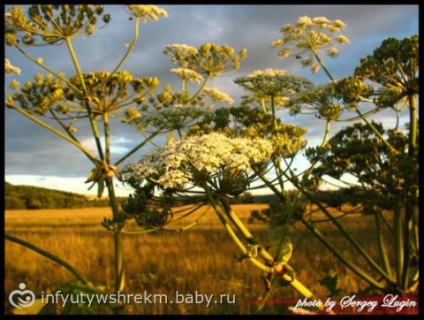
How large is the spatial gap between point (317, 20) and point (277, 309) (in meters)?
5.41

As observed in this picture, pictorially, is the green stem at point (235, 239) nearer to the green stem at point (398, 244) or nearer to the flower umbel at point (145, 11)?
the green stem at point (398, 244)

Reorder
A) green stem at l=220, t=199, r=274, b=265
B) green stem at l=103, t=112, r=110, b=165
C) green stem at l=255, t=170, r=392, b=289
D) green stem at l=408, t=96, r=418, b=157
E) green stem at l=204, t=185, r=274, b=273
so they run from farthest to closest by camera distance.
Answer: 1. green stem at l=103, t=112, r=110, b=165
2. green stem at l=408, t=96, r=418, b=157
3. green stem at l=255, t=170, r=392, b=289
4. green stem at l=220, t=199, r=274, b=265
5. green stem at l=204, t=185, r=274, b=273

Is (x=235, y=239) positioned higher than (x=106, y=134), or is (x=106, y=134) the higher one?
(x=106, y=134)

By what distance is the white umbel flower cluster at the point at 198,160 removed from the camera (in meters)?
4.70

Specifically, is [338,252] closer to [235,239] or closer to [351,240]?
[351,240]

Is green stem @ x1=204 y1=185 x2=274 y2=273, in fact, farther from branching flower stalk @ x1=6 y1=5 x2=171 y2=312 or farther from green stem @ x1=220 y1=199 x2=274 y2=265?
branching flower stalk @ x1=6 y1=5 x2=171 y2=312

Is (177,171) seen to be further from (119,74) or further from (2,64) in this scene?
(2,64)

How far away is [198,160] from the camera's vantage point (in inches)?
184

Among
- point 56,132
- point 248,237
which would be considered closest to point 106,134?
point 56,132

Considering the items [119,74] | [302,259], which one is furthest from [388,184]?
[302,259]

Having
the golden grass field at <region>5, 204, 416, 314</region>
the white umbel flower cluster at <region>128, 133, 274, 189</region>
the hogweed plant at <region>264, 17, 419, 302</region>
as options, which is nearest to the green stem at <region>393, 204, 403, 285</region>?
the hogweed plant at <region>264, 17, 419, 302</region>

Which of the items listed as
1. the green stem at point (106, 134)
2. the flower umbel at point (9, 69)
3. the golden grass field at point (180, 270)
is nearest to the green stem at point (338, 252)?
the golden grass field at point (180, 270)

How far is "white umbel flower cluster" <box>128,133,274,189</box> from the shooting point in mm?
4703

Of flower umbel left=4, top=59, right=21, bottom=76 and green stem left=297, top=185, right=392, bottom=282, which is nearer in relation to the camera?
green stem left=297, top=185, right=392, bottom=282
